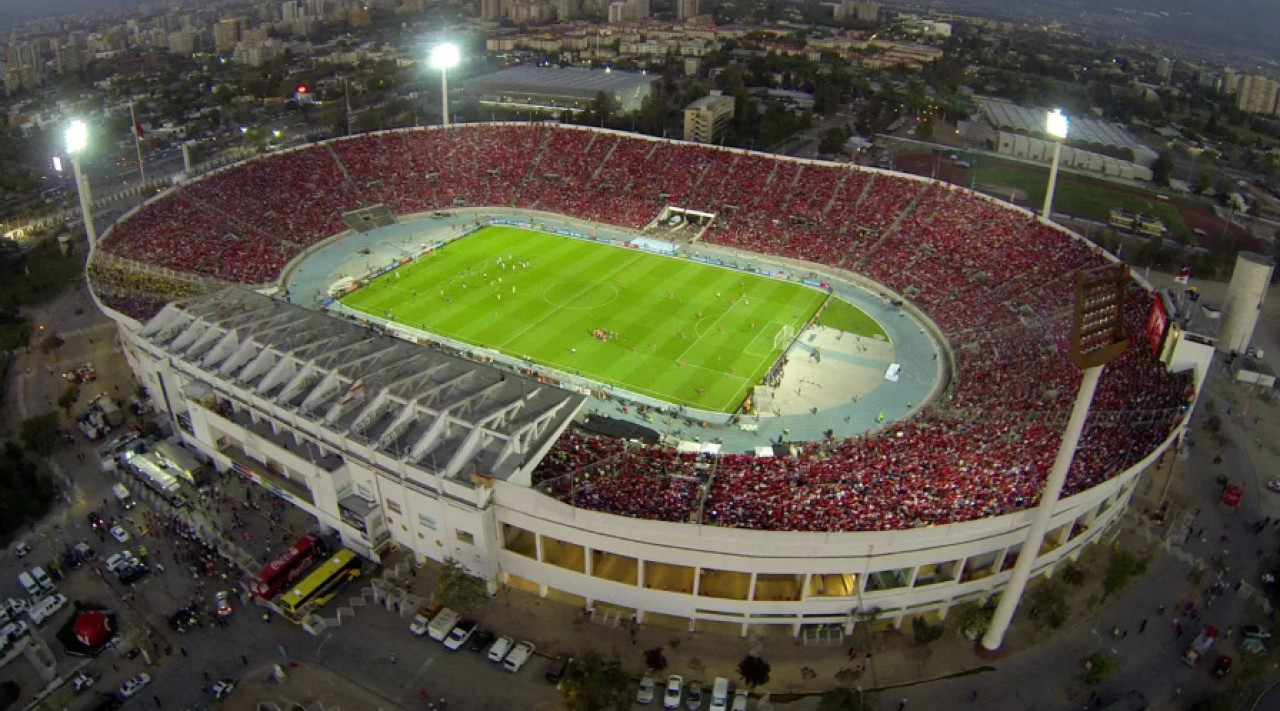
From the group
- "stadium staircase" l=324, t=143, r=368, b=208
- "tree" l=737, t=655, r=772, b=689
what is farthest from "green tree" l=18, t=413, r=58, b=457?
"tree" l=737, t=655, r=772, b=689

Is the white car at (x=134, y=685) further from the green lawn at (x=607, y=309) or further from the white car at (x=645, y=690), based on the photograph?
the green lawn at (x=607, y=309)

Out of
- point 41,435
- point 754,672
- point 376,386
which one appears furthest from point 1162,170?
point 41,435

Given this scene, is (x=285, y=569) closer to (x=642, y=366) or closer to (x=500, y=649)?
(x=500, y=649)

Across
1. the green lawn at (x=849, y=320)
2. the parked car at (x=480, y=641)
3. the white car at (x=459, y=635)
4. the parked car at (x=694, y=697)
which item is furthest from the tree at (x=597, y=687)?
the green lawn at (x=849, y=320)

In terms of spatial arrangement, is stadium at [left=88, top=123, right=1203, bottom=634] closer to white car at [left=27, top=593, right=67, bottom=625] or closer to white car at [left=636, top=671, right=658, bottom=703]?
white car at [left=636, top=671, right=658, bottom=703]

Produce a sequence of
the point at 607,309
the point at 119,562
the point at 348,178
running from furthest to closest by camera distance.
A: the point at 348,178, the point at 607,309, the point at 119,562

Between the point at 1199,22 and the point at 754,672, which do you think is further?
the point at 1199,22

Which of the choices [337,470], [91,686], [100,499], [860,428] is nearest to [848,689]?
[860,428]
